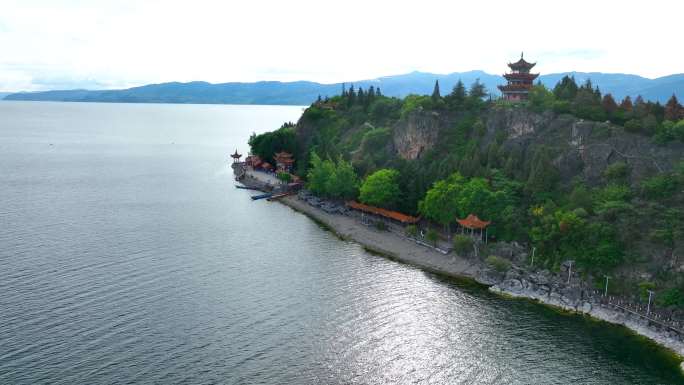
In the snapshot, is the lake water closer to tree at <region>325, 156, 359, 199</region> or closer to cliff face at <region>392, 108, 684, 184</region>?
tree at <region>325, 156, 359, 199</region>

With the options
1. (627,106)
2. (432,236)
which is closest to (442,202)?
(432,236)

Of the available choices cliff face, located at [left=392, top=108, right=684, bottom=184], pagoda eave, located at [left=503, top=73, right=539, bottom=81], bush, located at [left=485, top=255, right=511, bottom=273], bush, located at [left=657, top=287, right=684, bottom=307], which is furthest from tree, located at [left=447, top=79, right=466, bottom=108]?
bush, located at [left=657, top=287, right=684, bottom=307]

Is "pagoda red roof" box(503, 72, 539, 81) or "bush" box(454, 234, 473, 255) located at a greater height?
"pagoda red roof" box(503, 72, 539, 81)

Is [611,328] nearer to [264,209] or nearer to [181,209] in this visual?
[264,209]

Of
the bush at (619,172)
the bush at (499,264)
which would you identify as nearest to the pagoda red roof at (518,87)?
the bush at (619,172)

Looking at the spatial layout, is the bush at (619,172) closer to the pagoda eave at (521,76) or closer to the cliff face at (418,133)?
the pagoda eave at (521,76)
